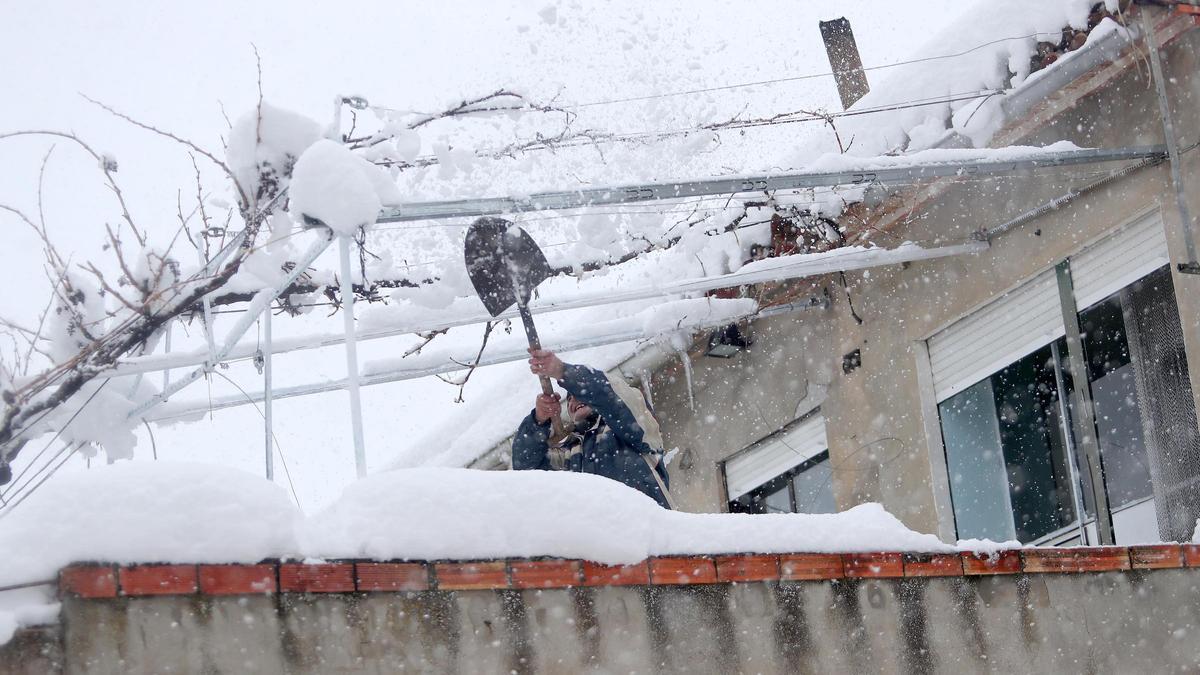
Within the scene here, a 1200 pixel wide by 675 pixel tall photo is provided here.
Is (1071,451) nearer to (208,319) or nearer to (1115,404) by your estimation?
(1115,404)

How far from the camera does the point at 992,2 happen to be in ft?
21.6

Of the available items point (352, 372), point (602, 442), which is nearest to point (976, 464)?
point (602, 442)

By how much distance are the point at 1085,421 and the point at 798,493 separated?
8.68 ft

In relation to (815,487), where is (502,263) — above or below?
above

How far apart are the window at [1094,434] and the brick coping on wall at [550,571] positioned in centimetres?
158

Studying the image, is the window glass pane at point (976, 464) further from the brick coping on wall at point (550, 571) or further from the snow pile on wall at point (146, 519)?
the snow pile on wall at point (146, 519)

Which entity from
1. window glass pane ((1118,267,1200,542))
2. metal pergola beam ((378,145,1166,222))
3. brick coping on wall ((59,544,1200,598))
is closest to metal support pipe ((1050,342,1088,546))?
window glass pane ((1118,267,1200,542))

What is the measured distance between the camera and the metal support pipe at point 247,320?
4.41 meters

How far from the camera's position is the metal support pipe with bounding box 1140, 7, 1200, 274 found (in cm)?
555

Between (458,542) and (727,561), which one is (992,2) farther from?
(458,542)

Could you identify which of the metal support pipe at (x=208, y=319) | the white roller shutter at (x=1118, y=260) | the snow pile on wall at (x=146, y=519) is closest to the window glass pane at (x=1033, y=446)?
the white roller shutter at (x=1118, y=260)

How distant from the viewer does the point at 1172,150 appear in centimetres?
566

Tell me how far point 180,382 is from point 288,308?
1.01m

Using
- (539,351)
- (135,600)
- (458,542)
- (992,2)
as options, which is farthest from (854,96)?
(135,600)
